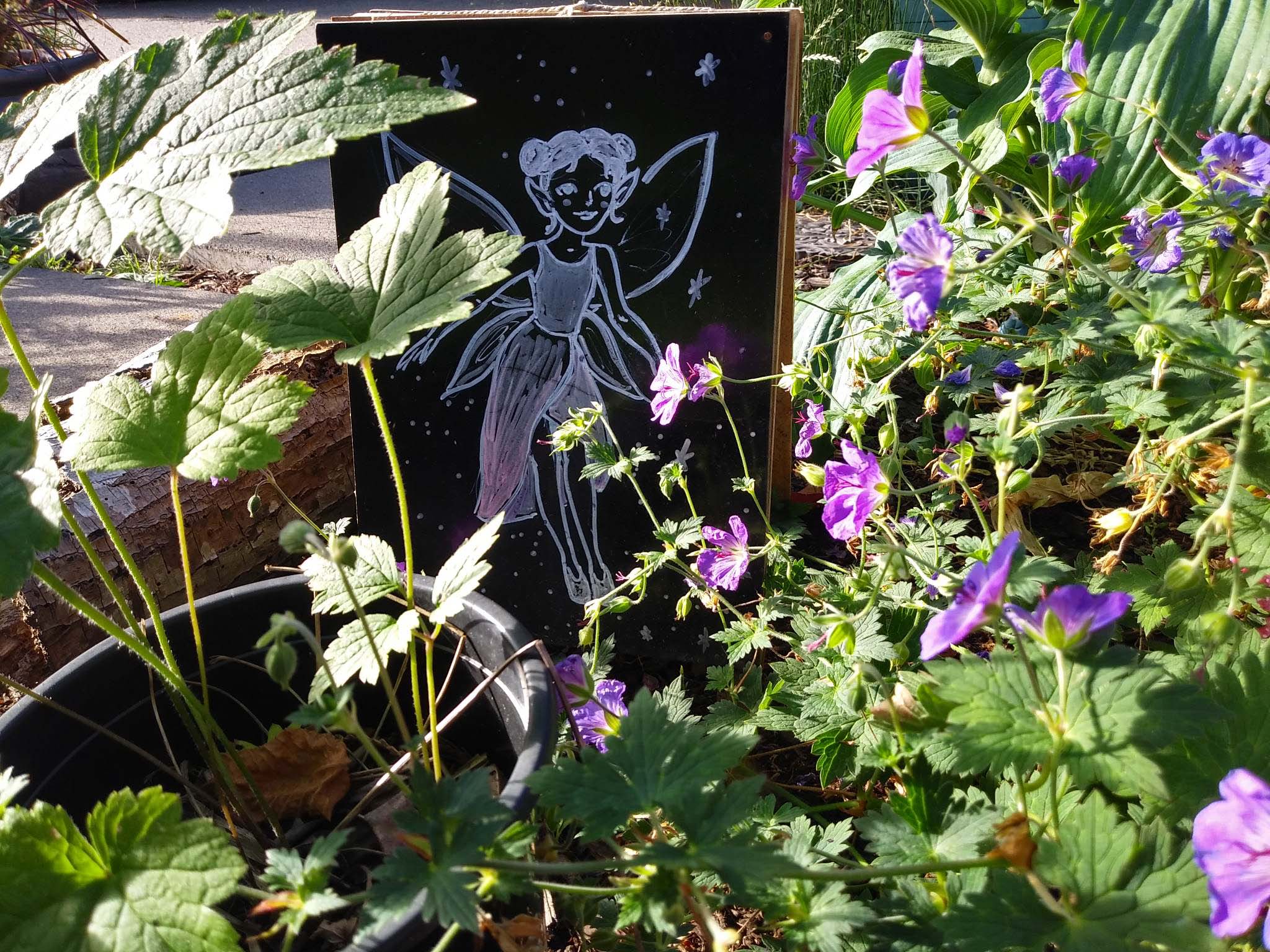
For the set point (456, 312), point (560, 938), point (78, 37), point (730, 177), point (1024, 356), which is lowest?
point (560, 938)

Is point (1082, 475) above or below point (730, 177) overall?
below

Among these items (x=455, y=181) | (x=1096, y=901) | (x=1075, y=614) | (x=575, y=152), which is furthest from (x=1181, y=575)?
(x=455, y=181)

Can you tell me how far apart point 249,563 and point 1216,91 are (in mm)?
1628

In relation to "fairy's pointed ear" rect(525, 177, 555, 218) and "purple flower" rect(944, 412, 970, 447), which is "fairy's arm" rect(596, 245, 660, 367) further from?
"purple flower" rect(944, 412, 970, 447)

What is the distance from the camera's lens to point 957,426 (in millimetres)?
927

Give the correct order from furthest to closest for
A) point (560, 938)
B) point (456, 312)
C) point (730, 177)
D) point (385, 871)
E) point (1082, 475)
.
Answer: point (1082, 475)
point (730, 177)
point (560, 938)
point (456, 312)
point (385, 871)

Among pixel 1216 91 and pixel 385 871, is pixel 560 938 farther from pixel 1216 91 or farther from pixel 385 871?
pixel 1216 91

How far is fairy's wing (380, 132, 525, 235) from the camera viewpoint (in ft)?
4.50

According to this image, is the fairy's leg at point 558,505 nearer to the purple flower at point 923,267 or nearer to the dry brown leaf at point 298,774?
the dry brown leaf at point 298,774

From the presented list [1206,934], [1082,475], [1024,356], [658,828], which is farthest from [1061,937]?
[1082,475]

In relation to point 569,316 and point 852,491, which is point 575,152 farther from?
point 852,491

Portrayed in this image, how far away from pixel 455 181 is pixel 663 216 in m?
0.31

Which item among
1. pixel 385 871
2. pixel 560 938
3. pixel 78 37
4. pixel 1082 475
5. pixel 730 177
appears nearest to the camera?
pixel 385 871

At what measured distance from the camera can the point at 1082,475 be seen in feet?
4.99
